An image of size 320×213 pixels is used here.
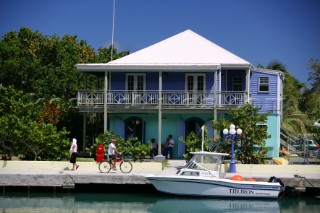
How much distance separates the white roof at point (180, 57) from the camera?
36.8m

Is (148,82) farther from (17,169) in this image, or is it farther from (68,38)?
(68,38)

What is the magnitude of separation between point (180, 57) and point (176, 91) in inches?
115

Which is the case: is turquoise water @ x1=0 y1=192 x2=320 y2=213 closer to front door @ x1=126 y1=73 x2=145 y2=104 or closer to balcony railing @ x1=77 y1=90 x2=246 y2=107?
balcony railing @ x1=77 y1=90 x2=246 y2=107

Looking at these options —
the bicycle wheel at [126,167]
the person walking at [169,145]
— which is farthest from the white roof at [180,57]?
the bicycle wheel at [126,167]

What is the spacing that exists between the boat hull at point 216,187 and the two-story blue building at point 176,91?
346 inches

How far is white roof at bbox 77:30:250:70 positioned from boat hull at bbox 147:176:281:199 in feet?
34.2

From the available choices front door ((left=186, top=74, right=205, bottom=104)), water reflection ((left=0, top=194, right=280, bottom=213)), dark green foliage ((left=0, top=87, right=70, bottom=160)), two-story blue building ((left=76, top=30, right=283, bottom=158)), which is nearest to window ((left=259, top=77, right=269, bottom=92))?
two-story blue building ((left=76, top=30, right=283, bottom=158))

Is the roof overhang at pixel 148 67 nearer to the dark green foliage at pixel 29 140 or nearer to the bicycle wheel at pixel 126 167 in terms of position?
the dark green foliage at pixel 29 140

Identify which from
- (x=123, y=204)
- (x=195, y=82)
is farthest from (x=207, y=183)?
(x=195, y=82)

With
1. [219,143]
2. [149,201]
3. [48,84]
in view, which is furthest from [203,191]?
[48,84]

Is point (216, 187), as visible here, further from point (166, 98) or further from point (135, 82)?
point (135, 82)

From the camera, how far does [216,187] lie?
26.9m

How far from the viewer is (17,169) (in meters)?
30.4

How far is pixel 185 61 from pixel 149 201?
13562 mm
